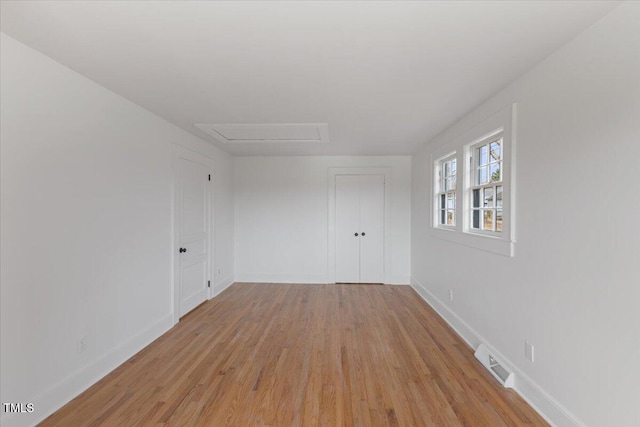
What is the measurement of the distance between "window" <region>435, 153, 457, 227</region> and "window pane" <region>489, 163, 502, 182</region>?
0.98 m

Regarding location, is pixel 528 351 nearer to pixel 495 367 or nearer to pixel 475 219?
pixel 495 367

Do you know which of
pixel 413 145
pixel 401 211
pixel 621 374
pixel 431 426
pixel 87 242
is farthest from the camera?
pixel 401 211

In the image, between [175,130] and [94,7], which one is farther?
[175,130]

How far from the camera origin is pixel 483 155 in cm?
294

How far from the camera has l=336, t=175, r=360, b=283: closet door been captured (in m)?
5.27

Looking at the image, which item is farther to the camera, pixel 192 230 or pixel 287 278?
pixel 287 278

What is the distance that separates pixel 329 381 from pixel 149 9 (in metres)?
2.71

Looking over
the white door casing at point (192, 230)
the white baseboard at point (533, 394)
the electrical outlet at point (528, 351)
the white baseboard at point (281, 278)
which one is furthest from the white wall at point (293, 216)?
the electrical outlet at point (528, 351)

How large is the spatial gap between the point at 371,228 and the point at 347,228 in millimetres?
443

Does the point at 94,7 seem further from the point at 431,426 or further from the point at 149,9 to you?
the point at 431,426

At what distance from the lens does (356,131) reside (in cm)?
364

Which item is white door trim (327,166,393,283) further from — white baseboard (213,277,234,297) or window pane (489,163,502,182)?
window pane (489,163,502,182)

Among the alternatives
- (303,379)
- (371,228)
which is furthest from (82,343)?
(371,228)

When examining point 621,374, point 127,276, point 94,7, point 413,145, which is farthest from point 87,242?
point 413,145
